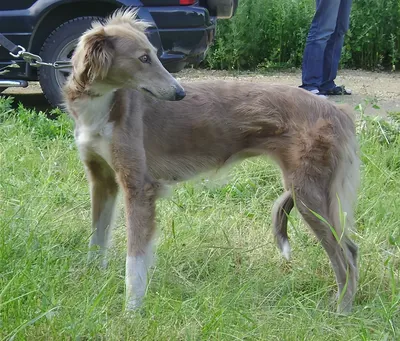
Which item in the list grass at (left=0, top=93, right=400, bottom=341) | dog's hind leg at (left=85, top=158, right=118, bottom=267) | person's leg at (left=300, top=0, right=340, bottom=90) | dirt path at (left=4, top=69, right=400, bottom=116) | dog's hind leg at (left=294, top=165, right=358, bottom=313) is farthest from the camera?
dirt path at (left=4, top=69, right=400, bottom=116)

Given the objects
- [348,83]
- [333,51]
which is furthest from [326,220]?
[348,83]

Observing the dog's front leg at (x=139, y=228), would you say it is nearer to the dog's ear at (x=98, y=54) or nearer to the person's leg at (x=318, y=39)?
the dog's ear at (x=98, y=54)

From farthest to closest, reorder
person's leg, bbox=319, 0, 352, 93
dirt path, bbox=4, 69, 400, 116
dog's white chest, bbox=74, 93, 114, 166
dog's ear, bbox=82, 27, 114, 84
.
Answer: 1. dirt path, bbox=4, 69, 400, 116
2. person's leg, bbox=319, 0, 352, 93
3. dog's white chest, bbox=74, 93, 114, 166
4. dog's ear, bbox=82, 27, 114, 84

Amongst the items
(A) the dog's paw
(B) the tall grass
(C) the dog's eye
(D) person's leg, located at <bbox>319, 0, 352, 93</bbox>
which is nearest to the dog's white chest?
(C) the dog's eye

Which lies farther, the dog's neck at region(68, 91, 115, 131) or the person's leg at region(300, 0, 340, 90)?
the person's leg at region(300, 0, 340, 90)

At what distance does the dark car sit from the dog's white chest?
2.97 m

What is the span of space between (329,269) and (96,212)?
1363 millimetres

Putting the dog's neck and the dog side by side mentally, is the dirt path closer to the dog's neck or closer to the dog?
the dog

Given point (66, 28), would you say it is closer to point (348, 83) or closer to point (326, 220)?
point (326, 220)

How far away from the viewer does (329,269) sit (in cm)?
381

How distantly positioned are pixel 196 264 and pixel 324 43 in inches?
179

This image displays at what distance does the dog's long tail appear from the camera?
12.6ft

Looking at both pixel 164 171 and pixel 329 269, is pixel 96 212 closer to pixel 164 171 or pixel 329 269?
pixel 164 171

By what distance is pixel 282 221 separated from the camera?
3863mm
